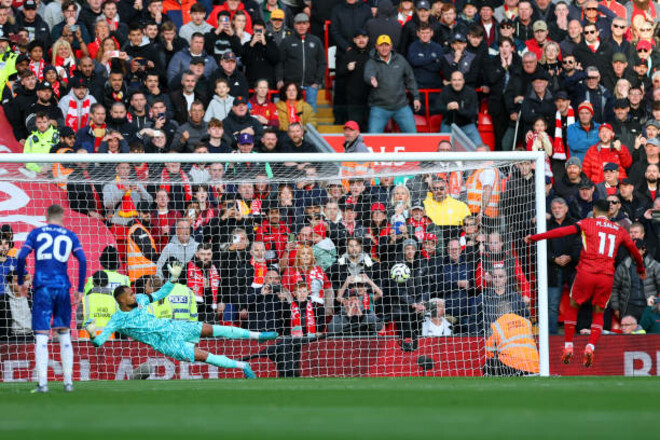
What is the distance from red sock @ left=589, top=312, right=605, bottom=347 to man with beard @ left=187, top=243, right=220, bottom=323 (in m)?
4.53

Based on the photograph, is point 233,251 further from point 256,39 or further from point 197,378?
point 256,39

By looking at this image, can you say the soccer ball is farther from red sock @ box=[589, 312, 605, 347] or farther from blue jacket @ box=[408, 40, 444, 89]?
blue jacket @ box=[408, 40, 444, 89]

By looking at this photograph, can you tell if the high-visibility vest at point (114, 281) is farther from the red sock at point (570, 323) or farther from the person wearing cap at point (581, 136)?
the person wearing cap at point (581, 136)

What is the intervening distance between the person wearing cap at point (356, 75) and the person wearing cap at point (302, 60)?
0.38 meters

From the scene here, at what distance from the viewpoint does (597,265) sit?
48.0ft

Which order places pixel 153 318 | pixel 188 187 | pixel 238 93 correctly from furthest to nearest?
pixel 238 93 → pixel 188 187 → pixel 153 318

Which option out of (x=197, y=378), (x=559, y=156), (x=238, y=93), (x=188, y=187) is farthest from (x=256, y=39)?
(x=197, y=378)

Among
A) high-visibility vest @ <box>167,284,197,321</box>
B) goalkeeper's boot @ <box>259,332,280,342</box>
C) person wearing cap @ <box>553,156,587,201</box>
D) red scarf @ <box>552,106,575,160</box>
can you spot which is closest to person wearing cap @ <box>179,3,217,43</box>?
high-visibility vest @ <box>167,284,197,321</box>

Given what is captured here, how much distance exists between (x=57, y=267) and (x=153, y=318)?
2456mm

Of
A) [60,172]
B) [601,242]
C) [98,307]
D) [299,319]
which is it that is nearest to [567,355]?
[601,242]

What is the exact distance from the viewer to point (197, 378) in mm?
14469

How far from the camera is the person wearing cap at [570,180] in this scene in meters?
16.9

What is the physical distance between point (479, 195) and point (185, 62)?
16.1 feet

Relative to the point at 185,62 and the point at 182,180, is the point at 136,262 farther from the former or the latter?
the point at 185,62
